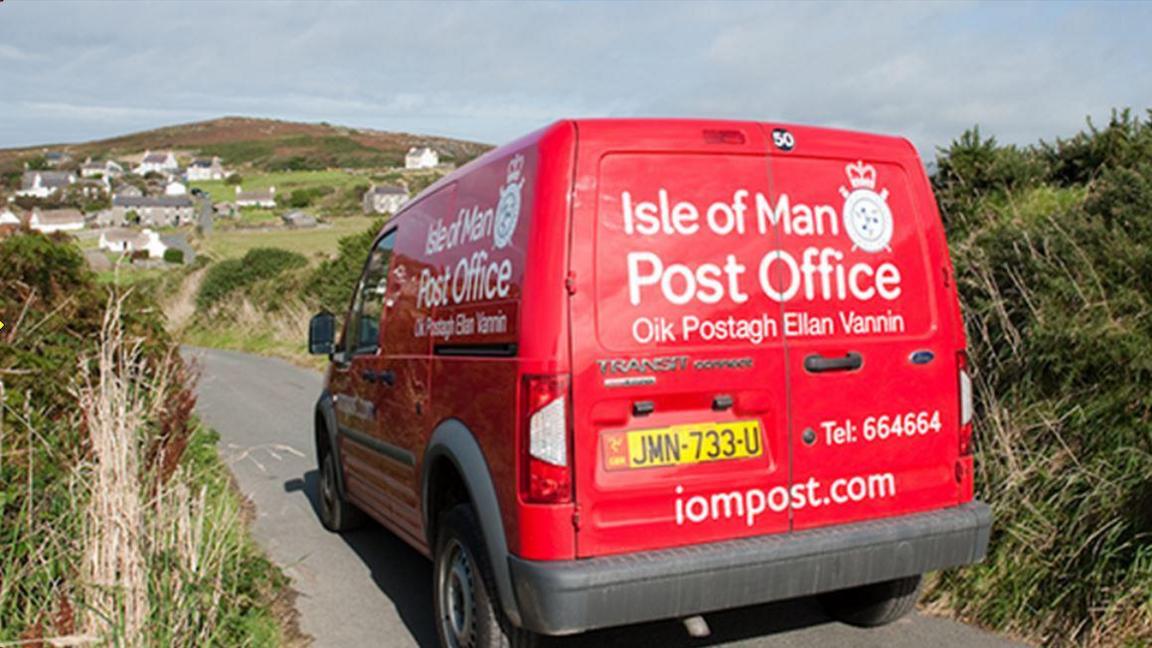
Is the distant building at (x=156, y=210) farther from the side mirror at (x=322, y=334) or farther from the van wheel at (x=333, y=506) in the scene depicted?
the side mirror at (x=322, y=334)

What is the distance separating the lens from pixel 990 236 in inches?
267

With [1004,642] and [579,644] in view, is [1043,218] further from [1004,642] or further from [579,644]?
[579,644]

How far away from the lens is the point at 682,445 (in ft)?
12.5

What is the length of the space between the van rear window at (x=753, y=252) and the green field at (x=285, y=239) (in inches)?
1765

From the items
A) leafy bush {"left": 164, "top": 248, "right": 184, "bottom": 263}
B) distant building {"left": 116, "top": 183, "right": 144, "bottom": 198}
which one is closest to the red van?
leafy bush {"left": 164, "top": 248, "right": 184, "bottom": 263}

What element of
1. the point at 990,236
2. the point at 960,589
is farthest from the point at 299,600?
the point at 990,236

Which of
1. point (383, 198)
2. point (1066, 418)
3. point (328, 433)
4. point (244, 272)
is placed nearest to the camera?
point (1066, 418)

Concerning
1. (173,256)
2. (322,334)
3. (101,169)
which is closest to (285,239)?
(173,256)

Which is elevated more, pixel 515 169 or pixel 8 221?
pixel 515 169

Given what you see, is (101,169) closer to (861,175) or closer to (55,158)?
(55,158)

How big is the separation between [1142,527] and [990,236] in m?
2.75

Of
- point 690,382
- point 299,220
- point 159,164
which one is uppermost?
point 159,164

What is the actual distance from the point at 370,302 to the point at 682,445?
2.95m

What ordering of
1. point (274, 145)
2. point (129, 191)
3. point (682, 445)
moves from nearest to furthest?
point (682, 445) < point (129, 191) < point (274, 145)
